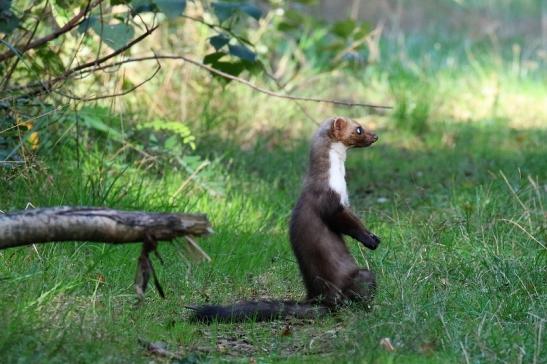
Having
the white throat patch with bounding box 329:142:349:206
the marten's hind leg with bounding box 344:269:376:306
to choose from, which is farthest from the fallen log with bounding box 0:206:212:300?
the white throat patch with bounding box 329:142:349:206

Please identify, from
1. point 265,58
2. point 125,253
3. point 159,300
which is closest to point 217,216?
point 125,253

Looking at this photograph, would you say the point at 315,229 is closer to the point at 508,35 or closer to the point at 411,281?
the point at 411,281

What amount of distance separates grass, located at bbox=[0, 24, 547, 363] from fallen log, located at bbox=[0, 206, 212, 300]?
1.21 feet

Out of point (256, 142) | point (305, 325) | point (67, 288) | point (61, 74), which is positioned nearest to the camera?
point (67, 288)

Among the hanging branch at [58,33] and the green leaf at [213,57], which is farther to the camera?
the green leaf at [213,57]

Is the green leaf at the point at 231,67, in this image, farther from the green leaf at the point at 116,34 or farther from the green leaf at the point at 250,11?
the green leaf at the point at 116,34

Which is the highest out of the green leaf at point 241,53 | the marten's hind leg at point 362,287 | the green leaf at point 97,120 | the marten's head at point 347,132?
the green leaf at point 241,53

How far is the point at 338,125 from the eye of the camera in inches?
220

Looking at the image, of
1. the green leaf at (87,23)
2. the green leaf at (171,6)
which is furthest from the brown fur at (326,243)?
the green leaf at (87,23)

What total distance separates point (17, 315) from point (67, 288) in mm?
577

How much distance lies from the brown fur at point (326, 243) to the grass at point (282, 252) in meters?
0.15

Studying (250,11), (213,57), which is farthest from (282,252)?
(250,11)

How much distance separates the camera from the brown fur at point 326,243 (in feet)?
16.5

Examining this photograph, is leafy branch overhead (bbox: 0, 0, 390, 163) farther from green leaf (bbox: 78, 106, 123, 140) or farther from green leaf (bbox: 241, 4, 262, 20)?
green leaf (bbox: 78, 106, 123, 140)
